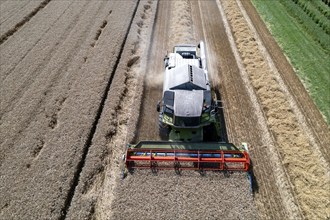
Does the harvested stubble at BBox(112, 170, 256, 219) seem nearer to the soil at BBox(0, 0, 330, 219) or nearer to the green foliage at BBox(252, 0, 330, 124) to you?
the soil at BBox(0, 0, 330, 219)

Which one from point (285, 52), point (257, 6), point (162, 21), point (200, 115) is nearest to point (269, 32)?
point (285, 52)

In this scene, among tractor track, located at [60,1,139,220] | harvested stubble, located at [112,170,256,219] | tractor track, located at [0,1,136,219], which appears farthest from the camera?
tractor track, located at [0,1,136,219]

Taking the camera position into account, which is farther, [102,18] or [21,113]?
[102,18]

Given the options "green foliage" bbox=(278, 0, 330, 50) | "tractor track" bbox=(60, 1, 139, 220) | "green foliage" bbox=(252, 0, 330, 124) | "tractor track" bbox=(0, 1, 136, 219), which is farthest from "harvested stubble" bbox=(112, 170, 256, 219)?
"green foliage" bbox=(278, 0, 330, 50)

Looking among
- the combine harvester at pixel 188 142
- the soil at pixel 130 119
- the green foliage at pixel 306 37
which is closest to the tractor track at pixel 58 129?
the soil at pixel 130 119

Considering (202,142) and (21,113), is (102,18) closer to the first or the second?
(21,113)

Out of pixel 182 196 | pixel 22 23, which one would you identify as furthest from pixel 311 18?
pixel 22 23
